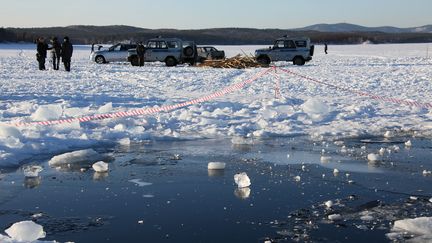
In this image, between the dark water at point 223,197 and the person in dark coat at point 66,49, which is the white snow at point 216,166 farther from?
the person in dark coat at point 66,49

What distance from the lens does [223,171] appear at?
791cm

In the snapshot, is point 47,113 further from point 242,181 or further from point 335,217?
point 335,217

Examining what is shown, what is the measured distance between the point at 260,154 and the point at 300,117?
4001 mm

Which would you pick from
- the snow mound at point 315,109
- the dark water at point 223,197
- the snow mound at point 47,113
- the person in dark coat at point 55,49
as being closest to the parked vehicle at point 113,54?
the person in dark coat at point 55,49

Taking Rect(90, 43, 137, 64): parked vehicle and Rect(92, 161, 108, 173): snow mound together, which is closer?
Rect(92, 161, 108, 173): snow mound

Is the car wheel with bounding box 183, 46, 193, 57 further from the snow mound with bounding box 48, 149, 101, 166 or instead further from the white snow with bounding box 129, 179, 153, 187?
the white snow with bounding box 129, 179, 153, 187

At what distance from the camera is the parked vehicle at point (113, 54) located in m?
35.1

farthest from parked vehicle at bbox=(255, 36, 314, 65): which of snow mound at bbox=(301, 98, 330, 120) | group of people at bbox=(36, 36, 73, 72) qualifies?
snow mound at bbox=(301, 98, 330, 120)

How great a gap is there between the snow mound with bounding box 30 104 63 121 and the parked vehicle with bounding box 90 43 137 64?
23221 mm

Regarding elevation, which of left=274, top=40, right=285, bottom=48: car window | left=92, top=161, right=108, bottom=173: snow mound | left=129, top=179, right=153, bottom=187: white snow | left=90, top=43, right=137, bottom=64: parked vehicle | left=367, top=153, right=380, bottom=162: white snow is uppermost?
left=274, top=40, right=285, bottom=48: car window

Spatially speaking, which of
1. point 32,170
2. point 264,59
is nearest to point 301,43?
point 264,59

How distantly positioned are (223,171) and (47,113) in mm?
5332

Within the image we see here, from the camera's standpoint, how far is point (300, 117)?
13.0 m

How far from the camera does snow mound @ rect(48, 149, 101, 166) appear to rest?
8422 mm
